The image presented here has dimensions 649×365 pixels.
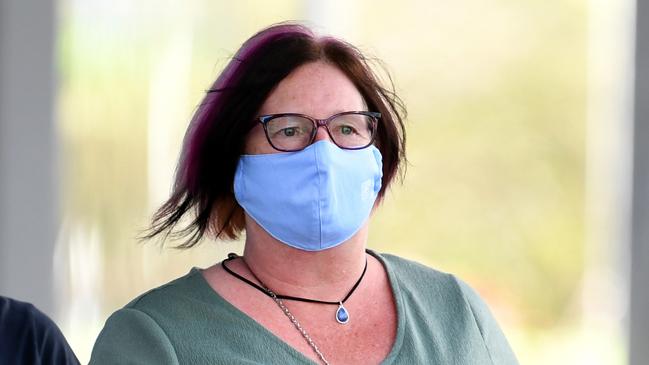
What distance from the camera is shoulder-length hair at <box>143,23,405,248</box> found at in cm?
215

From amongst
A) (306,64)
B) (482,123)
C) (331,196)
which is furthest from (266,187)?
(482,123)

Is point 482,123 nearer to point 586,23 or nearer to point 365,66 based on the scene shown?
point 586,23

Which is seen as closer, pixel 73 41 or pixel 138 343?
pixel 138 343

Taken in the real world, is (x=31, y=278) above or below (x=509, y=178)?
below

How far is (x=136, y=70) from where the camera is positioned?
14.8 ft

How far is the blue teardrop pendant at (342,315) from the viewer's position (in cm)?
217

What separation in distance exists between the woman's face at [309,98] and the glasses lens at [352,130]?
0.02 metres

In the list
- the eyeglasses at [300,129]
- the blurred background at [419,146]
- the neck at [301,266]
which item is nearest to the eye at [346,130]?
the eyeglasses at [300,129]

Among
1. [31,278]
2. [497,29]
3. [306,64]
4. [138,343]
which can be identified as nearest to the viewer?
[138,343]

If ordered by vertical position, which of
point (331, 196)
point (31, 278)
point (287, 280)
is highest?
point (331, 196)

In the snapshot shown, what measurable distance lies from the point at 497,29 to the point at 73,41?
1.87m

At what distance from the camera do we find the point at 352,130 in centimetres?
216

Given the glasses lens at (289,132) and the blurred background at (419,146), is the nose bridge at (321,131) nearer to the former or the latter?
the glasses lens at (289,132)

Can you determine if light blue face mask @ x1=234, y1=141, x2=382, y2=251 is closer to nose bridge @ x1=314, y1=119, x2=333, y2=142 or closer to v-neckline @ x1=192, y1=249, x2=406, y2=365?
nose bridge @ x1=314, y1=119, x2=333, y2=142
